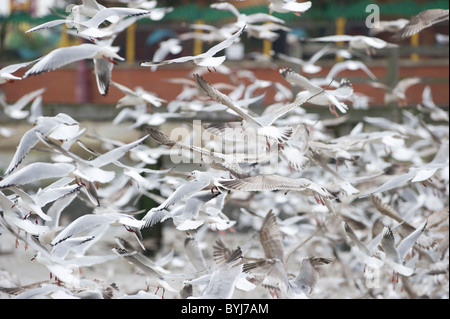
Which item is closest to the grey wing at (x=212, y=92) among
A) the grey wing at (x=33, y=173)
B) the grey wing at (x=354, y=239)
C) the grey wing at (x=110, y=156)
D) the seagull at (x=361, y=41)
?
the grey wing at (x=110, y=156)

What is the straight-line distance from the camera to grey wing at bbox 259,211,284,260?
1.54m

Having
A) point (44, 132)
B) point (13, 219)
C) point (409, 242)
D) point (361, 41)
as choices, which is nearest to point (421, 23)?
point (361, 41)

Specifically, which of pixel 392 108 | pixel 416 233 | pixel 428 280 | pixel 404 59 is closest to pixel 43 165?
pixel 416 233

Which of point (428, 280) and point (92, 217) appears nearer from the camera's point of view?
point (92, 217)

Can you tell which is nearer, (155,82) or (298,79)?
(298,79)

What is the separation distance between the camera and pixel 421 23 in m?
1.78

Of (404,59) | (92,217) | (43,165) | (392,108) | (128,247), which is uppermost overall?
(43,165)

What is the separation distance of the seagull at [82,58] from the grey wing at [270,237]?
0.53 meters

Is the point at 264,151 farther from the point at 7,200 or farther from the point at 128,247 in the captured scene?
the point at 7,200

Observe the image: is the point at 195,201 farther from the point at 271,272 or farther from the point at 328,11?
the point at 328,11

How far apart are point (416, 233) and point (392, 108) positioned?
2.83 metres

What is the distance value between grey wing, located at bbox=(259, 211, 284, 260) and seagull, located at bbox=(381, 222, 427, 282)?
0.26 m

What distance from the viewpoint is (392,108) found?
4184 mm

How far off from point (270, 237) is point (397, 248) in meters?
0.32
